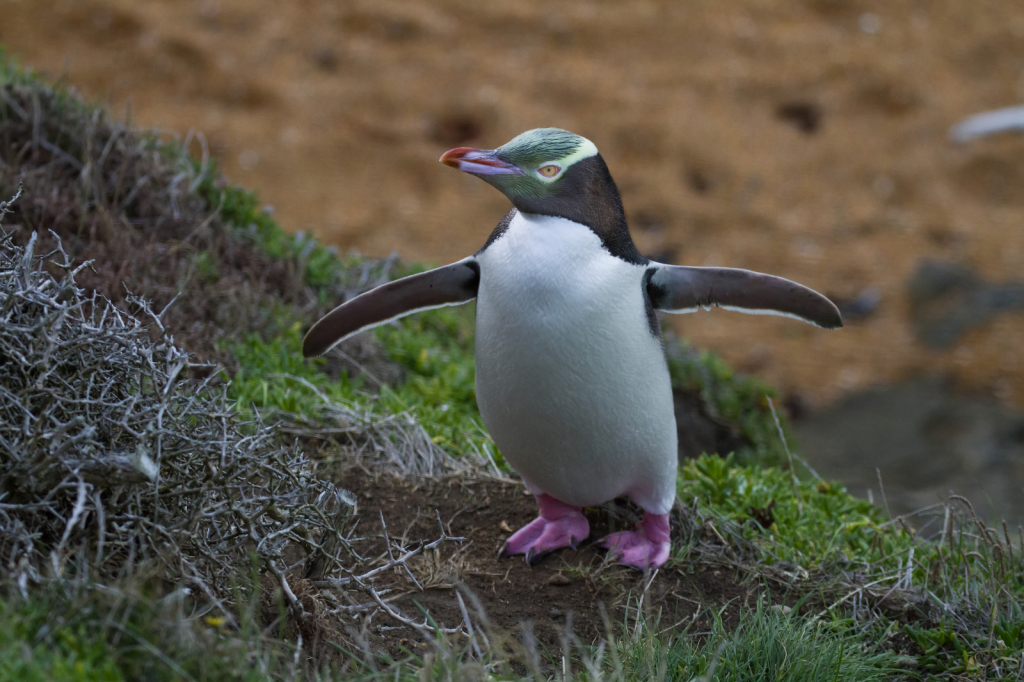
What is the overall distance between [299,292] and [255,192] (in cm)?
65

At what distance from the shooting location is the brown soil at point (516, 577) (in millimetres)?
2732

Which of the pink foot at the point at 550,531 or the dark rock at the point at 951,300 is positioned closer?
the pink foot at the point at 550,531

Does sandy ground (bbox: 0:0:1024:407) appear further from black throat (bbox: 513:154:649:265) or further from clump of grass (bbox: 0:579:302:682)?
clump of grass (bbox: 0:579:302:682)

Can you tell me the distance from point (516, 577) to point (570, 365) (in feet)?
2.40

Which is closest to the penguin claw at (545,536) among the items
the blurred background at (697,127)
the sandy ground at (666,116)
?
the blurred background at (697,127)

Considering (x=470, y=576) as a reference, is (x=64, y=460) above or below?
above

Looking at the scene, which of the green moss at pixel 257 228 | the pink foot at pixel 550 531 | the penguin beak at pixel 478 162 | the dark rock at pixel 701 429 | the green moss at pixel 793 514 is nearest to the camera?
the penguin beak at pixel 478 162

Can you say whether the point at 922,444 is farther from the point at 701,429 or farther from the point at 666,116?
the point at 666,116

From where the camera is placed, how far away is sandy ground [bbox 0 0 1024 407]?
8.73m

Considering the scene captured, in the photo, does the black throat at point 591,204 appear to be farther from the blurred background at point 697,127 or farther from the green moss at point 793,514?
the blurred background at point 697,127

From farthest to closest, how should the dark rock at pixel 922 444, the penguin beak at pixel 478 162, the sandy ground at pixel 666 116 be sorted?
the sandy ground at pixel 666 116, the dark rock at pixel 922 444, the penguin beak at pixel 478 162

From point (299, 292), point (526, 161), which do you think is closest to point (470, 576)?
point (526, 161)

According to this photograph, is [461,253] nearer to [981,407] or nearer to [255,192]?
[255,192]

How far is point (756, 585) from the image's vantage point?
300 centimetres
